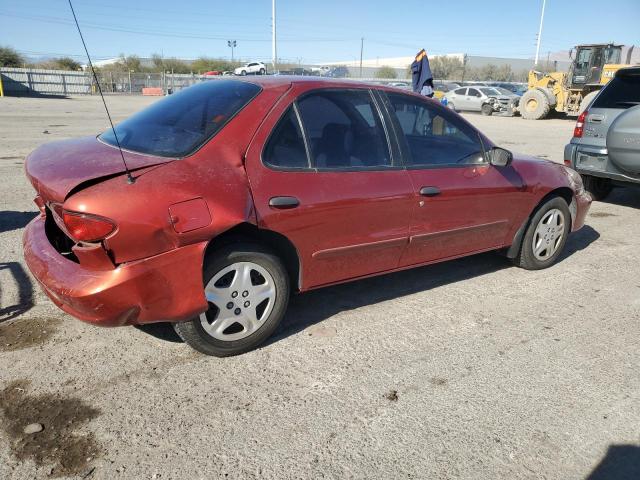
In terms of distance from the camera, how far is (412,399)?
2.77 meters

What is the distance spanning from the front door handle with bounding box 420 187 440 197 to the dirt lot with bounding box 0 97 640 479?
2.84 feet

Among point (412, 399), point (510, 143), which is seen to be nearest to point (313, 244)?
point (412, 399)

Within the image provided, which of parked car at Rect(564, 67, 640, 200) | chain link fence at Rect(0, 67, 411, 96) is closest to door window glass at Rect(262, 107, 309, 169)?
parked car at Rect(564, 67, 640, 200)

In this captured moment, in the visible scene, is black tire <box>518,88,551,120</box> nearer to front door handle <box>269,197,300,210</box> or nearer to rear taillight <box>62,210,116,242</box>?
front door handle <box>269,197,300,210</box>

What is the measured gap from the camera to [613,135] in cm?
620

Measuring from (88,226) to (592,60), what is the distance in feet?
85.9

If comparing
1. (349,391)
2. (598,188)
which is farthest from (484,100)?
(349,391)

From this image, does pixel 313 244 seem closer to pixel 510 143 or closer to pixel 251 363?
pixel 251 363

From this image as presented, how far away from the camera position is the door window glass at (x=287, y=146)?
3059 mm

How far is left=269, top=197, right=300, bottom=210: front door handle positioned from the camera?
2982mm

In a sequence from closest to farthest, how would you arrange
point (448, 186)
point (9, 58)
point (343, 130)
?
1. point (343, 130)
2. point (448, 186)
3. point (9, 58)

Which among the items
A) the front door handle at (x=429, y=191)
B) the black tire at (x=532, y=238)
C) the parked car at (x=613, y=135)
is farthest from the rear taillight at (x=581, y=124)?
the front door handle at (x=429, y=191)

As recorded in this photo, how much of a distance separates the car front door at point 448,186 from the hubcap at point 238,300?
1164 mm

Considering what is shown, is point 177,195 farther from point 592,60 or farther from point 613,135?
point 592,60
